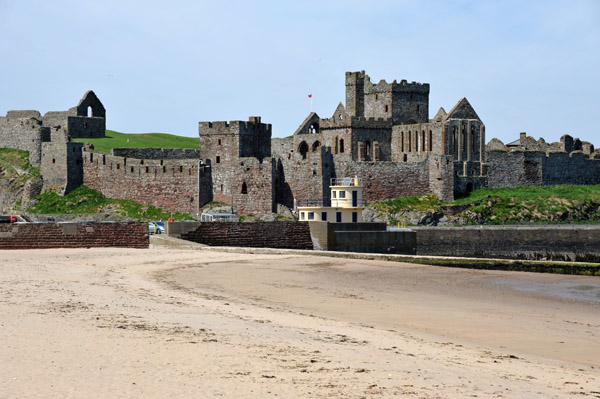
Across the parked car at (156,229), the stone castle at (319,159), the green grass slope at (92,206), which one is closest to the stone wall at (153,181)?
the stone castle at (319,159)

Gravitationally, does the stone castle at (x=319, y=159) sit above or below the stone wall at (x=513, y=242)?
above

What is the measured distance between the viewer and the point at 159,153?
60.1 meters

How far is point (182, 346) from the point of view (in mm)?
12047

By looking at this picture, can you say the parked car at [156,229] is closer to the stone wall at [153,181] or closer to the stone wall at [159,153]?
the stone wall at [153,181]

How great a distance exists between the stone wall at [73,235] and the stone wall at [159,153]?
23660 millimetres

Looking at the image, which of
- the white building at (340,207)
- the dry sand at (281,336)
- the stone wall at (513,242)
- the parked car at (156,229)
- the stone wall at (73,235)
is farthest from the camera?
the white building at (340,207)

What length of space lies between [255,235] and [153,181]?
16.0 m

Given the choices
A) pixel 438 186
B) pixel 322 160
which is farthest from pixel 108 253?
pixel 438 186

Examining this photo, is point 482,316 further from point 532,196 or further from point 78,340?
point 532,196

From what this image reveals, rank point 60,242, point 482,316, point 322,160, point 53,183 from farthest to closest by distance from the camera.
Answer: point 53,183 → point 322,160 → point 60,242 → point 482,316

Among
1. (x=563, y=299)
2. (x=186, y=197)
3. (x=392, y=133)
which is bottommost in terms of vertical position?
(x=563, y=299)

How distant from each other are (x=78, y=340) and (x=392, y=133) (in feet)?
162

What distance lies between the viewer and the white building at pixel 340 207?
148 ft

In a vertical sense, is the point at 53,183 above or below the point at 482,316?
above
